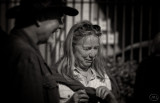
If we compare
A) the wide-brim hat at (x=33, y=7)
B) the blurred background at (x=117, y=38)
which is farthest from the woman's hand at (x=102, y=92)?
the blurred background at (x=117, y=38)

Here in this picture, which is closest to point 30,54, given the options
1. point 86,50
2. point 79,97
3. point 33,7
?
point 33,7

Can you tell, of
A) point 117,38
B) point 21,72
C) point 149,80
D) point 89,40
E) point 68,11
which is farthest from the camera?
point 117,38

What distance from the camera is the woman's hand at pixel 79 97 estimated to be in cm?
289

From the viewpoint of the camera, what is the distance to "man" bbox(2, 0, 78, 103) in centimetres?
225

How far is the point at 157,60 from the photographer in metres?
4.32

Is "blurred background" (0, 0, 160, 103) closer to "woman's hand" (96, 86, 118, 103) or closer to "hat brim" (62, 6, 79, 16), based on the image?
"woman's hand" (96, 86, 118, 103)

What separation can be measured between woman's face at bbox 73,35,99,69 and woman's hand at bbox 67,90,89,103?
1.25 feet

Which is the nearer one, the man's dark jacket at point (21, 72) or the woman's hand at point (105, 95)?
the man's dark jacket at point (21, 72)

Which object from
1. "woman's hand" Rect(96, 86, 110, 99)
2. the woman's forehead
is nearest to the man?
"woman's hand" Rect(96, 86, 110, 99)

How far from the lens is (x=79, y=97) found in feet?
9.51

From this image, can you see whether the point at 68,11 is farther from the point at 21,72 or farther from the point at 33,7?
the point at 21,72

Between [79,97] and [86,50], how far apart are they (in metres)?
0.50

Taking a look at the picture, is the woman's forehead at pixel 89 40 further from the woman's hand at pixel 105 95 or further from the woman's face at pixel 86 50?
the woman's hand at pixel 105 95

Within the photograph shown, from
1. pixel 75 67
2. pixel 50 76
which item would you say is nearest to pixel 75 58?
pixel 75 67
